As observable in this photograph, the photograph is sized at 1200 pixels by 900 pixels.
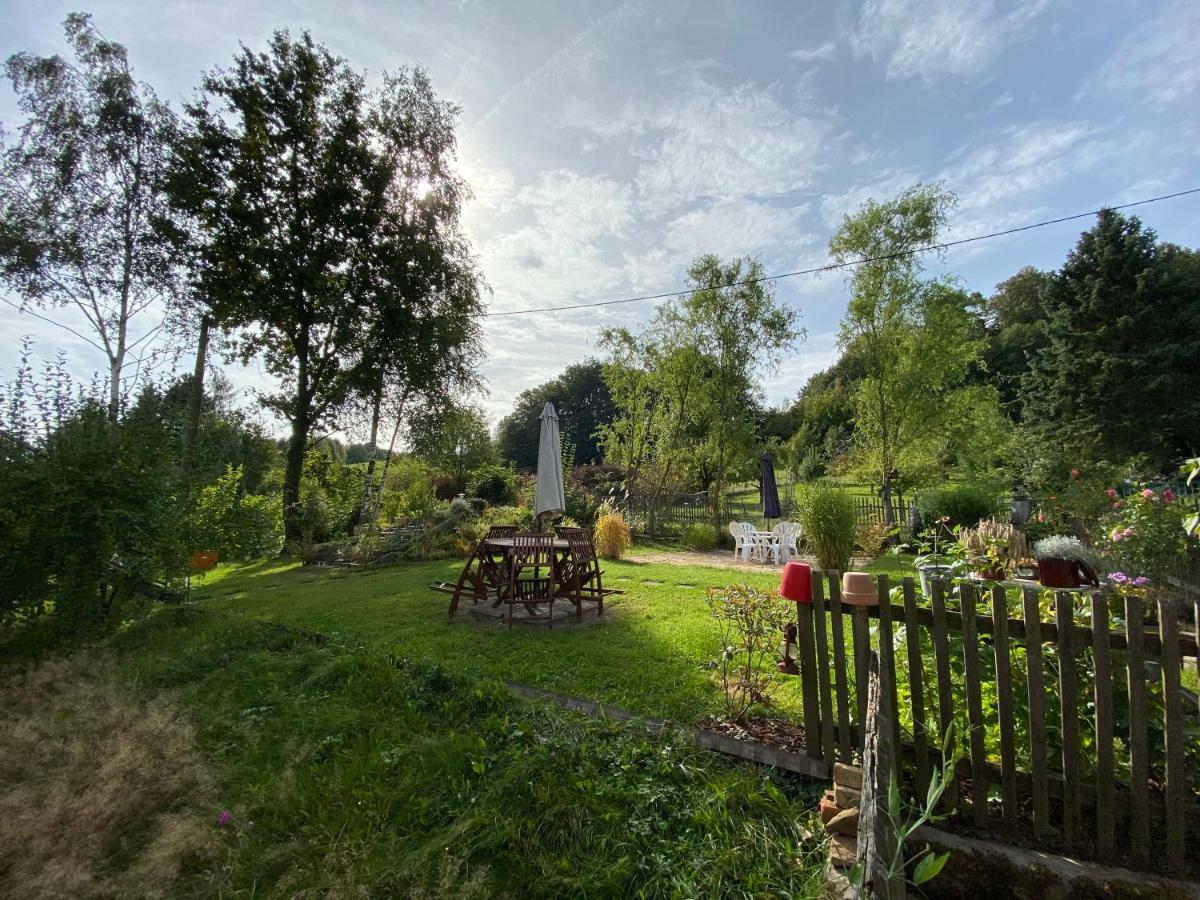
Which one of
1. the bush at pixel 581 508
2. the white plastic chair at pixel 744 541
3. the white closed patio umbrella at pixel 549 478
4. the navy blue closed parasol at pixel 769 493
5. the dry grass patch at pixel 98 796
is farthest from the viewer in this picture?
the bush at pixel 581 508

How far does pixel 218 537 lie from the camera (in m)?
8.23

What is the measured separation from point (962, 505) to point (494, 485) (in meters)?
14.7

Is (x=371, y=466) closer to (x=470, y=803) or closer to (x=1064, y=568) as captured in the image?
(x=470, y=803)

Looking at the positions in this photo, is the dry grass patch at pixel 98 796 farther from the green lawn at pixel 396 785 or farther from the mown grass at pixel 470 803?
the mown grass at pixel 470 803

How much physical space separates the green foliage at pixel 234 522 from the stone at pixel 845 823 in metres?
7.27

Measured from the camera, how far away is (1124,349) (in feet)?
54.6

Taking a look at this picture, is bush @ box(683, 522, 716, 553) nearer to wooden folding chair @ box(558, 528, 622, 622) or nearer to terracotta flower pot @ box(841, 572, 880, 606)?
wooden folding chair @ box(558, 528, 622, 622)

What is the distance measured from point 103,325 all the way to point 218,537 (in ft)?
29.6

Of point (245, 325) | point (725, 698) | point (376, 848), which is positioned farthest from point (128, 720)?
point (245, 325)

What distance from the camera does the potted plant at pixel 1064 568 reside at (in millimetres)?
4219

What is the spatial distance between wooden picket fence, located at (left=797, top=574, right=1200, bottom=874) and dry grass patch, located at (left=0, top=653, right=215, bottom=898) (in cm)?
288

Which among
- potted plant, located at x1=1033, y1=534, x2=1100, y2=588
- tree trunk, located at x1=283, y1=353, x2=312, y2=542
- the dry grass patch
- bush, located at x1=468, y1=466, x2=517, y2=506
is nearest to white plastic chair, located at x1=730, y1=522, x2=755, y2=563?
potted plant, located at x1=1033, y1=534, x2=1100, y2=588

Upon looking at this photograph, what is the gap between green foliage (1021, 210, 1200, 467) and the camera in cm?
1568

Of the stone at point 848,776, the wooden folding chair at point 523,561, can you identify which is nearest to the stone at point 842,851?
the stone at point 848,776
